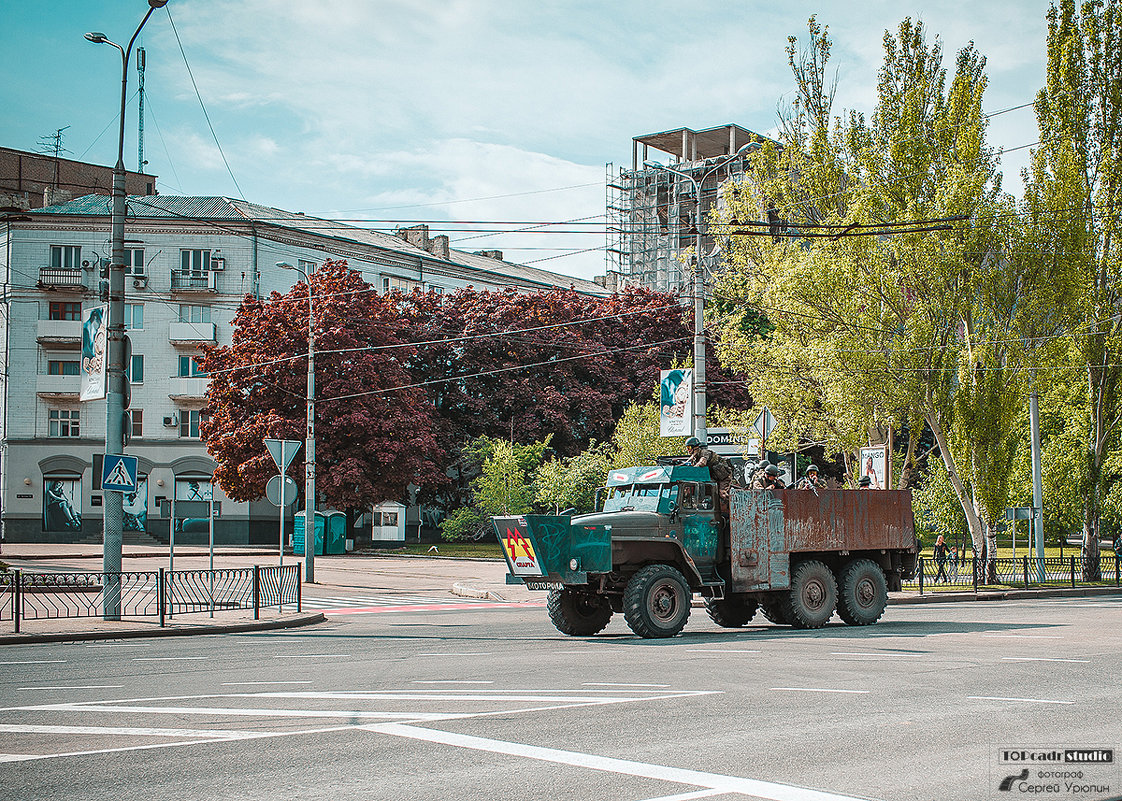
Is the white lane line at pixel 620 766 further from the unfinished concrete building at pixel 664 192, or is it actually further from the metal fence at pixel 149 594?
the unfinished concrete building at pixel 664 192

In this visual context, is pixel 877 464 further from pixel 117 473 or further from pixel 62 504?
pixel 62 504

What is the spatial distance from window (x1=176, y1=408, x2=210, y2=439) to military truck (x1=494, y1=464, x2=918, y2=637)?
4804cm

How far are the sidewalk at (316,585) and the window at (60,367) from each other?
401 inches

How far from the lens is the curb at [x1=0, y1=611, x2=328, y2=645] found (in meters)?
17.7

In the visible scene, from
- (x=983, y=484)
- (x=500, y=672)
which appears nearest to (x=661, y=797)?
(x=500, y=672)

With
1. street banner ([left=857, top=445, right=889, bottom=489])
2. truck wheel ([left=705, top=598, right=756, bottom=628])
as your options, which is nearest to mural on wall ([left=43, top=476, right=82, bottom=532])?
street banner ([left=857, top=445, right=889, bottom=489])

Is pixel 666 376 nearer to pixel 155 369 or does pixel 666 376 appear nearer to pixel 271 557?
pixel 271 557

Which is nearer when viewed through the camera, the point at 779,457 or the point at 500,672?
the point at 500,672

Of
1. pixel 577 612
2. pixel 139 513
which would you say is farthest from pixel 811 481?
pixel 139 513

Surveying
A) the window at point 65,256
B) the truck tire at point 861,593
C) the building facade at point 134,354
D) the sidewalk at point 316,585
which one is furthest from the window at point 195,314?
the truck tire at point 861,593

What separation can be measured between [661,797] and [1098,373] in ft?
119

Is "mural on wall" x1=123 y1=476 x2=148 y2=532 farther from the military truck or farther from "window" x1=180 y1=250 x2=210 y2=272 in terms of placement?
the military truck

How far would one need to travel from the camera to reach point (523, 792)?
6.31 metres

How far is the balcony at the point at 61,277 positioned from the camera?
6109 centimetres
